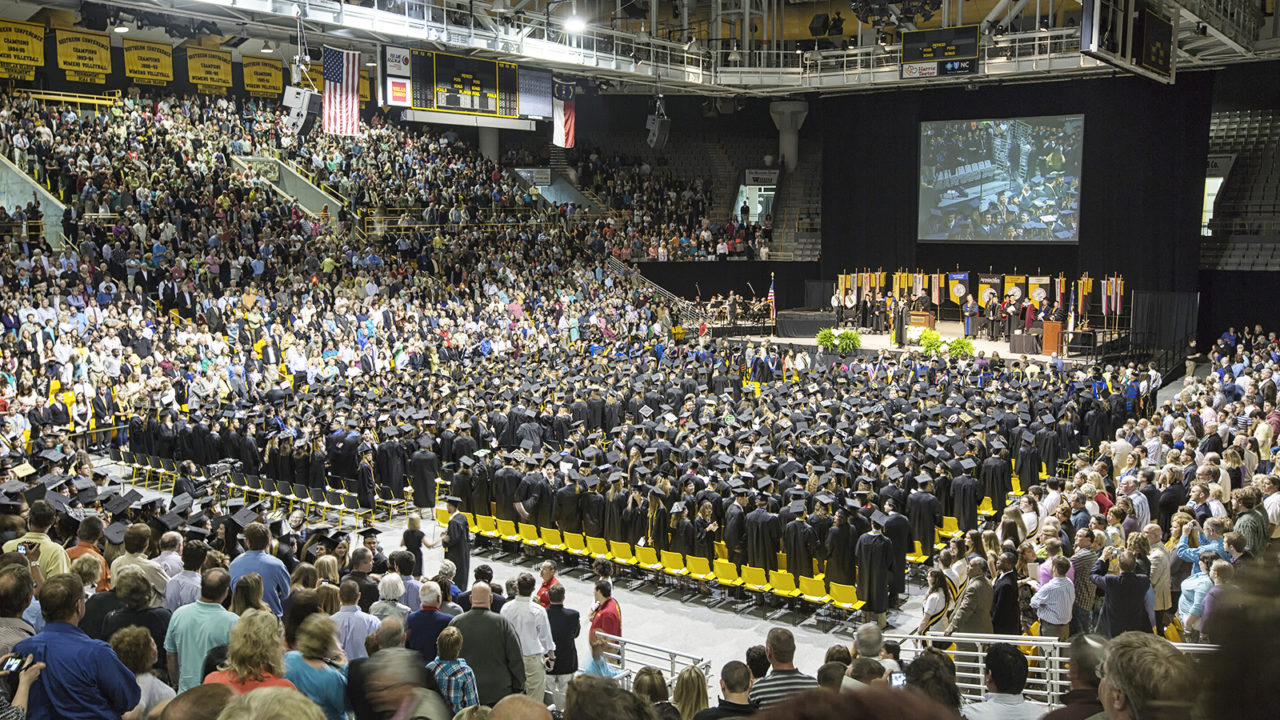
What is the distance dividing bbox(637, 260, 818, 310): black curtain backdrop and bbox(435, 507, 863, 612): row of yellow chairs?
20169mm

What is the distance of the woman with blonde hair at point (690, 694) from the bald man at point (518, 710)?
300 cm

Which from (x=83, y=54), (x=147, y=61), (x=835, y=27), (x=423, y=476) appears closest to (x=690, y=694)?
(x=423, y=476)

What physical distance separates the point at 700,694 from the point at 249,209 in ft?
78.0

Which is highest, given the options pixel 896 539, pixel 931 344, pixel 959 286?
pixel 959 286

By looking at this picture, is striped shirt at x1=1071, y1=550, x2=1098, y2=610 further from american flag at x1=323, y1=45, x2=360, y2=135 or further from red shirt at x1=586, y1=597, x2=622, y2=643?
american flag at x1=323, y1=45, x2=360, y2=135

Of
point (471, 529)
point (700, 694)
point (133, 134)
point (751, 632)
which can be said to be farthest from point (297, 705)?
point (133, 134)

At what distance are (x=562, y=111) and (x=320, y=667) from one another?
23.5 metres

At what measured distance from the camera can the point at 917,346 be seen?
26203 millimetres

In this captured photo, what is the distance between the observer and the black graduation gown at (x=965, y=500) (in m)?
12.7

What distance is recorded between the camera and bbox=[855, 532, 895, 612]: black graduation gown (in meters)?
10.4

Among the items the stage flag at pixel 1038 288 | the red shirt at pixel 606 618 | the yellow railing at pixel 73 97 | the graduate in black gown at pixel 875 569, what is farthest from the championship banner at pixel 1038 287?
the yellow railing at pixel 73 97

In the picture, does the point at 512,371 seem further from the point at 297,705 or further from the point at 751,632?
the point at 297,705

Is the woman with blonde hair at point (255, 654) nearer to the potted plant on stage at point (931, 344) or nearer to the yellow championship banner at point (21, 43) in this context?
the potted plant on stage at point (931, 344)

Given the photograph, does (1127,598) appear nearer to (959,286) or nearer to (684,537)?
(684,537)
